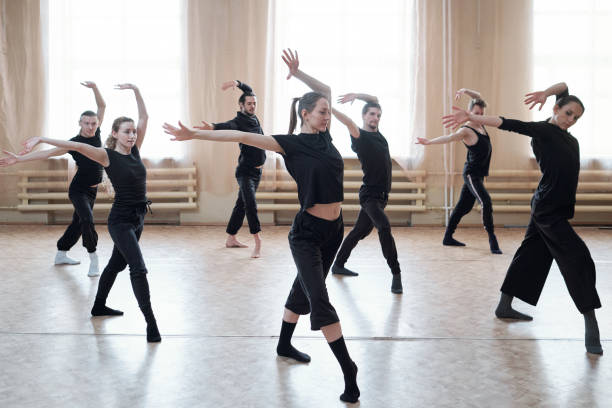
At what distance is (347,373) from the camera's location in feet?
7.61

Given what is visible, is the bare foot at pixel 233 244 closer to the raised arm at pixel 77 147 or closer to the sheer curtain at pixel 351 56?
the sheer curtain at pixel 351 56

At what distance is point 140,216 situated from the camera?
10.8 feet

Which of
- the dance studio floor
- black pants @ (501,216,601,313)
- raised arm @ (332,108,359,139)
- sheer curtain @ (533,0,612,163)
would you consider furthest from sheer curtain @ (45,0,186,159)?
black pants @ (501,216,601,313)

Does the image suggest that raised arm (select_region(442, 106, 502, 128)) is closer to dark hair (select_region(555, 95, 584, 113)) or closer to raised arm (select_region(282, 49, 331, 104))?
dark hair (select_region(555, 95, 584, 113))

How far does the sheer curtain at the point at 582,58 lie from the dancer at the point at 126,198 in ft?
17.4

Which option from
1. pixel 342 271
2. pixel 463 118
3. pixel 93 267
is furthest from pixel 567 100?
pixel 93 267

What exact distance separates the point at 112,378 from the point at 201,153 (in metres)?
5.00

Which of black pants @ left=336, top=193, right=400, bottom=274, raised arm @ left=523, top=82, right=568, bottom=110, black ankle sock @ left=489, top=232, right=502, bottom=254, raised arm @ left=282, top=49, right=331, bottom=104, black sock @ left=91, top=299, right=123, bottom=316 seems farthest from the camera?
black ankle sock @ left=489, top=232, right=502, bottom=254

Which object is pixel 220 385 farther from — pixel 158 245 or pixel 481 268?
pixel 158 245

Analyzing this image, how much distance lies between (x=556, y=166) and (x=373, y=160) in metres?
1.32

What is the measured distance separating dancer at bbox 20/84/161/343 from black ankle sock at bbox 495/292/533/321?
1.88 metres

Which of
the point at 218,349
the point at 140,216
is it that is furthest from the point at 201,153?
the point at 218,349

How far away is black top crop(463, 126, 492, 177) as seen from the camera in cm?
539

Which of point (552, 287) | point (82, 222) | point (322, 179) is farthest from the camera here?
point (82, 222)
